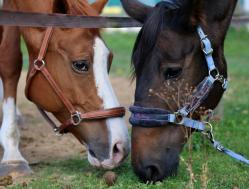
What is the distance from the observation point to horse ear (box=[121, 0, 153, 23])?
483 cm

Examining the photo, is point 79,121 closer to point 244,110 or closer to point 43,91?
point 43,91

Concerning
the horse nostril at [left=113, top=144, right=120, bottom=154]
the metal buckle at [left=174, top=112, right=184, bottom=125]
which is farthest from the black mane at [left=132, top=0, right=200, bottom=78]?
the horse nostril at [left=113, top=144, right=120, bottom=154]

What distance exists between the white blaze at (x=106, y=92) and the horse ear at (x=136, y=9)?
1.18 ft

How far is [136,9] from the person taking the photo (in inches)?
191

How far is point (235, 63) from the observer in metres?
14.4

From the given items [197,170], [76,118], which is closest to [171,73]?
[76,118]

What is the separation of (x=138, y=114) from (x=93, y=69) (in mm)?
680

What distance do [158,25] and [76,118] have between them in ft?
3.18

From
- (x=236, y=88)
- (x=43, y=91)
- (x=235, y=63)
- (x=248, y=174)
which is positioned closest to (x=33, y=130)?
(x=43, y=91)

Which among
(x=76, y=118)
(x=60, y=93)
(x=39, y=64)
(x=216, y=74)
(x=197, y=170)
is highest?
(x=216, y=74)

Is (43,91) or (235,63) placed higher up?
(43,91)

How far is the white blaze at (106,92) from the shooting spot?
486cm

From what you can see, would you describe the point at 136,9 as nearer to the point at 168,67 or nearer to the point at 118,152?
the point at 168,67

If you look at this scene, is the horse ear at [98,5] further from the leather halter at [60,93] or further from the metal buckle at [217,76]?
the metal buckle at [217,76]
